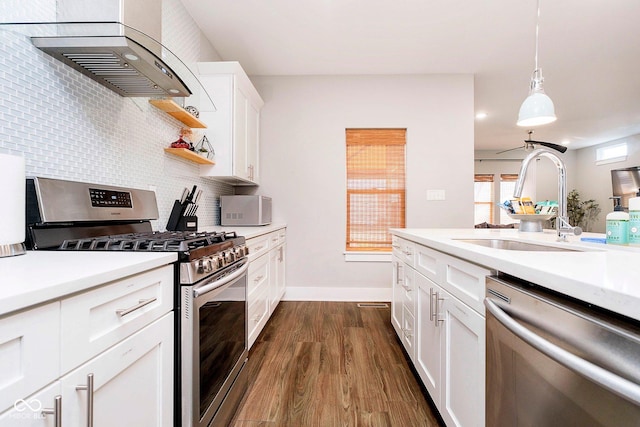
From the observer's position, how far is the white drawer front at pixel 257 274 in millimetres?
1907

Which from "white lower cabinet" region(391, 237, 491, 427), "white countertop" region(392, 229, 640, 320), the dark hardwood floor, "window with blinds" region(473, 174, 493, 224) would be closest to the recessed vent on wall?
the dark hardwood floor

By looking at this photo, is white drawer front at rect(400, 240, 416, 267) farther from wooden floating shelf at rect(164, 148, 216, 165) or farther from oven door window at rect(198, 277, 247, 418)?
wooden floating shelf at rect(164, 148, 216, 165)

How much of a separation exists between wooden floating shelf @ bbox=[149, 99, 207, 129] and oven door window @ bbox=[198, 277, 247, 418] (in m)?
1.17

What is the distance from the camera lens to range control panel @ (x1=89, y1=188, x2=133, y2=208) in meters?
1.28

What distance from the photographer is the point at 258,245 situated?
2.13 m

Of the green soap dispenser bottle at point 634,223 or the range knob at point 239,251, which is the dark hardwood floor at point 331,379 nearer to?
the range knob at point 239,251

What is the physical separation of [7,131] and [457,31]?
3.11m

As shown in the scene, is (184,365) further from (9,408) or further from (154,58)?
(154,58)

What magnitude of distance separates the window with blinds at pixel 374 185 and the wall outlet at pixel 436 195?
0.29m

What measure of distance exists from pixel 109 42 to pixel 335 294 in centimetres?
290

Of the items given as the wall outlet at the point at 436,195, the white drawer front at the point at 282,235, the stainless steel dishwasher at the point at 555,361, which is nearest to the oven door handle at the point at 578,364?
the stainless steel dishwasher at the point at 555,361

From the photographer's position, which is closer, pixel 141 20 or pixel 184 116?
pixel 141 20

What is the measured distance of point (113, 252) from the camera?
0.96 metres

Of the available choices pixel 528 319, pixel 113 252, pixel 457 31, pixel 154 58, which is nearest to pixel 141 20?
pixel 154 58
